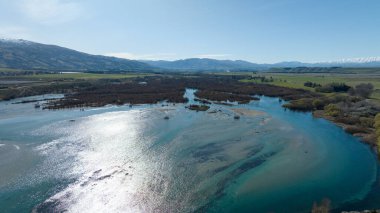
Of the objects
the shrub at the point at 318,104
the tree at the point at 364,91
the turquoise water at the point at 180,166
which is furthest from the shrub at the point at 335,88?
the turquoise water at the point at 180,166

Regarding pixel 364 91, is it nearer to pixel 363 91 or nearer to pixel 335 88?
pixel 363 91

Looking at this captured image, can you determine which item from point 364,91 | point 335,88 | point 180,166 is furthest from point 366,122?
Answer: point 335,88

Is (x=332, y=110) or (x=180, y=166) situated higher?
(x=332, y=110)

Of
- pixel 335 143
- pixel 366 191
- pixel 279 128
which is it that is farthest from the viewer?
pixel 279 128

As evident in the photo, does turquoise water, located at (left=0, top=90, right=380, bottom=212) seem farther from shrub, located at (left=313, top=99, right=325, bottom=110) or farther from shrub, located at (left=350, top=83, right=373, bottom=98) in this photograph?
shrub, located at (left=350, top=83, right=373, bottom=98)

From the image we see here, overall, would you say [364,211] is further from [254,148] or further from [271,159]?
[254,148]

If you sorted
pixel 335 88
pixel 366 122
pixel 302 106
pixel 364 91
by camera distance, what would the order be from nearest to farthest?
1. pixel 366 122
2. pixel 302 106
3. pixel 364 91
4. pixel 335 88

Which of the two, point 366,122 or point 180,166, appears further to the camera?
point 366,122

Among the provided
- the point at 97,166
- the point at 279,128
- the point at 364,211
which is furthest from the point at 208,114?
the point at 364,211
